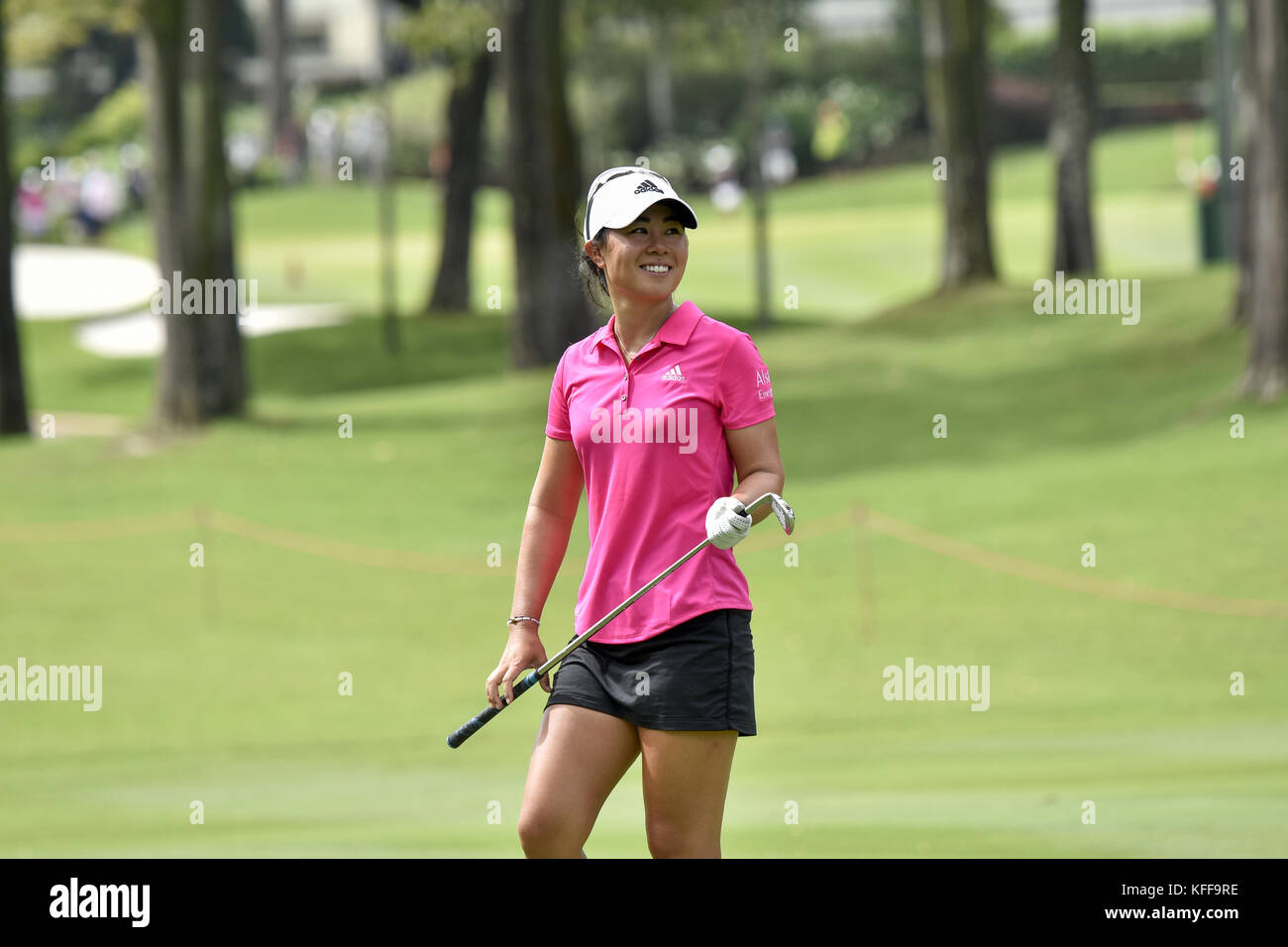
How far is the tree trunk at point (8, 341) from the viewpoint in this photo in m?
27.8

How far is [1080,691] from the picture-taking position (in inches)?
562

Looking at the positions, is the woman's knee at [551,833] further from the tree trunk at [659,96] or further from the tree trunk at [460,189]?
the tree trunk at [659,96]

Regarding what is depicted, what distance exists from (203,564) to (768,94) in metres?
45.1

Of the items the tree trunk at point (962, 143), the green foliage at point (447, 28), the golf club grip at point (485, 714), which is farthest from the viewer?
the green foliage at point (447, 28)

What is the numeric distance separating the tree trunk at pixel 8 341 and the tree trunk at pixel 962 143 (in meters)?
12.4

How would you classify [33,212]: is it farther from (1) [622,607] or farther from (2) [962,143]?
(1) [622,607]

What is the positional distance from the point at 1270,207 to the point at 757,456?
1597 cm

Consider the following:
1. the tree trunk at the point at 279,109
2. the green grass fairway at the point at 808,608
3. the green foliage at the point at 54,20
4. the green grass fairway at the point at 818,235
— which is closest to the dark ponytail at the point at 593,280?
the green grass fairway at the point at 808,608

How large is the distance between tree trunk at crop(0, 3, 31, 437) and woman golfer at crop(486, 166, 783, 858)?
2387 centimetres

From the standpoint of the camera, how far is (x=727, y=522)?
4.88 meters

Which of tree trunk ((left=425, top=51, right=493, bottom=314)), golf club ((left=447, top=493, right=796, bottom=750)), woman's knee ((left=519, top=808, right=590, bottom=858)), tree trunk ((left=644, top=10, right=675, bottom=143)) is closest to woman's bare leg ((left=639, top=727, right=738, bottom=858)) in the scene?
woman's knee ((left=519, top=808, right=590, bottom=858))

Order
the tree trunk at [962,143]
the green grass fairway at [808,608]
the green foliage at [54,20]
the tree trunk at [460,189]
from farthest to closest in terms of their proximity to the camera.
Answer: the tree trunk at [460,189]
the green foliage at [54,20]
the tree trunk at [962,143]
the green grass fairway at [808,608]

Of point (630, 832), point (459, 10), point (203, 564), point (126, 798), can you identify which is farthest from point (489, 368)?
point (630, 832)
